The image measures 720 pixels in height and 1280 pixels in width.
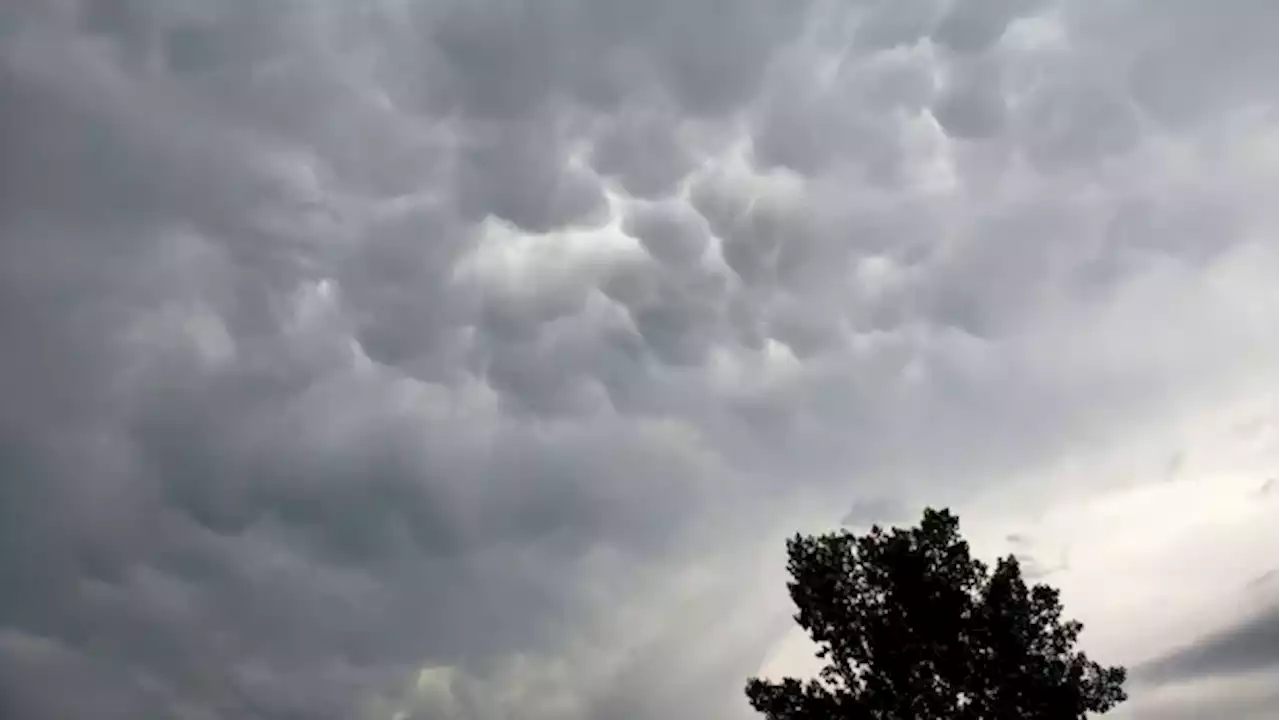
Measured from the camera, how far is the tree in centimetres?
6028

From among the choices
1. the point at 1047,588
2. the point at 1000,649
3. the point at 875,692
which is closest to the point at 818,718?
the point at 875,692

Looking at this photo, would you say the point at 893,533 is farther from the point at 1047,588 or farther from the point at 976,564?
the point at 1047,588

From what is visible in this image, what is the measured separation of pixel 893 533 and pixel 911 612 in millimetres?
5316

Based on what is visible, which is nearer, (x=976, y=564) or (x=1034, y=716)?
(x=1034, y=716)

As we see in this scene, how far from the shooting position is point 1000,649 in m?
61.5

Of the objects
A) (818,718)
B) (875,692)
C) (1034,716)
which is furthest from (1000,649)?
(818,718)

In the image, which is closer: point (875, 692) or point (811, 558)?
point (875, 692)

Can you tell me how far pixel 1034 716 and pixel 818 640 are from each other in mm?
14151

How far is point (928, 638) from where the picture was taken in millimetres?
62625

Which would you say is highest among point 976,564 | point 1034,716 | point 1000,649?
point 976,564

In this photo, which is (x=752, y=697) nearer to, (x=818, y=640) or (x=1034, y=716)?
(x=818, y=640)

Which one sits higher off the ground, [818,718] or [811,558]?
[811,558]

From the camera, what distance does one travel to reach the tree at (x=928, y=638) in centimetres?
6028

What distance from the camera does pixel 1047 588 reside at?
6303 cm
